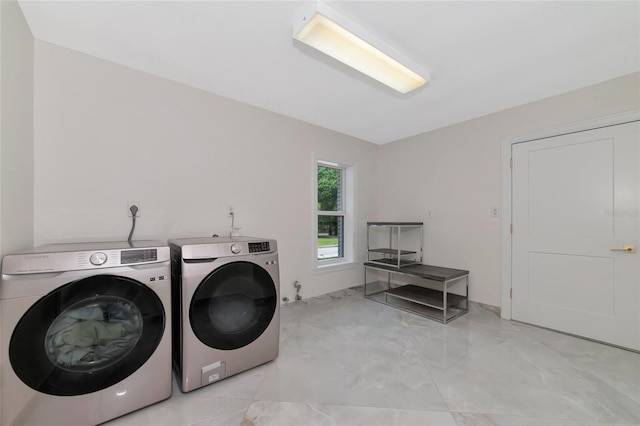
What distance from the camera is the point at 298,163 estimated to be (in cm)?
311

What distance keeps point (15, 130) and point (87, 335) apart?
47.9 inches

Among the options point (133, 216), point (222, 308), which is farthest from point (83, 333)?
point (133, 216)

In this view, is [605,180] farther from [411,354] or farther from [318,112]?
[318,112]

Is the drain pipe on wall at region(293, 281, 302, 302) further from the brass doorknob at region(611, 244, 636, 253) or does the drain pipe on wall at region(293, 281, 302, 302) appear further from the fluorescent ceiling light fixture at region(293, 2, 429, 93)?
the brass doorknob at region(611, 244, 636, 253)

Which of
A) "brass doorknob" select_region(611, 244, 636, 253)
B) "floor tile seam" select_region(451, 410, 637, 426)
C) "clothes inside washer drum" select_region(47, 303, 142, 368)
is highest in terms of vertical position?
"brass doorknob" select_region(611, 244, 636, 253)

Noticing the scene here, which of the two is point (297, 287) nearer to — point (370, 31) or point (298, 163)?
point (298, 163)

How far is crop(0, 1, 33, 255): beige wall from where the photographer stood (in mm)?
1269

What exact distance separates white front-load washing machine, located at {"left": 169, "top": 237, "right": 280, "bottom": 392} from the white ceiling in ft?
4.60

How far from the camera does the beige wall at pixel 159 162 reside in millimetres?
1771

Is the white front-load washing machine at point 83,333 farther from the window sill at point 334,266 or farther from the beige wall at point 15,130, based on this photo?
the window sill at point 334,266

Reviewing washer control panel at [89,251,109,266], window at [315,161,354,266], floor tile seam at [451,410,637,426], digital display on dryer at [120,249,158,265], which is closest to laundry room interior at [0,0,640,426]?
floor tile seam at [451,410,637,426]

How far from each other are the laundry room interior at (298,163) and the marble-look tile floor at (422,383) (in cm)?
1

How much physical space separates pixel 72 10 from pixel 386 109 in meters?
2.58

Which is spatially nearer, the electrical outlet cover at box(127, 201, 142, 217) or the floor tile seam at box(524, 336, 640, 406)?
the floor tile seam at box(524, 336, 640, 406)
